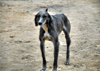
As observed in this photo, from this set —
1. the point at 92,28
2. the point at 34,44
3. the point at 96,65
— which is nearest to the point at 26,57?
the point at 34,44

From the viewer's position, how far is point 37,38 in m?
8.52

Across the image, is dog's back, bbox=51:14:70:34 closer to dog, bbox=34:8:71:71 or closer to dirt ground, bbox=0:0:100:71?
dog, bbox=34:8:71:71

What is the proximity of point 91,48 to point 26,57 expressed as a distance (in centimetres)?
249

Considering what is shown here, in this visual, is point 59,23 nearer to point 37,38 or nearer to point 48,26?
point 48,26

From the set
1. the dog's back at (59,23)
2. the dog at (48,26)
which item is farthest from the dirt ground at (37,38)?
the dog's back at (59,23)

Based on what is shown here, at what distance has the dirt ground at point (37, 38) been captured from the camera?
20.4 feet

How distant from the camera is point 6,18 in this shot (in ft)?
37.2

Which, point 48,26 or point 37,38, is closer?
point 48,26

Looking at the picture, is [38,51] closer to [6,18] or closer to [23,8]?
[6,18]

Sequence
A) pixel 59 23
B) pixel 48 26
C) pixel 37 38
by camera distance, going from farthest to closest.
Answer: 1. pixel 37 38
2. pixel 59 23
3. pixel 48 26

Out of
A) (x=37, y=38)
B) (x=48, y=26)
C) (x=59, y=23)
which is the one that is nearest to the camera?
(x=48, y=26)

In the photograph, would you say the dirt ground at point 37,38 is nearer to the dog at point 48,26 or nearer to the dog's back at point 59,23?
the dog at point 48,26

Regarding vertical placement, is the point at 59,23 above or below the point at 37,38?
above

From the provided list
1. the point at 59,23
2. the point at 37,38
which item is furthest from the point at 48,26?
the point at 37,38
